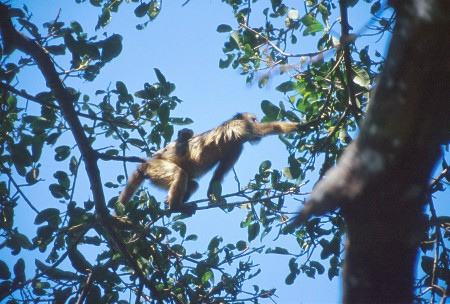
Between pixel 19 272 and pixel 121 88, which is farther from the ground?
pixel 121 88

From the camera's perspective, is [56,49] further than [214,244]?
No

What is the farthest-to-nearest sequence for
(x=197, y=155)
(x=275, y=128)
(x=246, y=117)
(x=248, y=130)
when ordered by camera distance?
(x=246, y=117) < (x=248, y=130) < (x=197, y=155) < (x=275, y=128)

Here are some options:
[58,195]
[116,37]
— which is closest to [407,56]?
[116,37]

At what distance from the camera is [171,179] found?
232 inches

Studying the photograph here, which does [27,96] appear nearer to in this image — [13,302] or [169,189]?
[13,302]

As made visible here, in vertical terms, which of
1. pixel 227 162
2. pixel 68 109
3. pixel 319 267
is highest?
pixel 227 162

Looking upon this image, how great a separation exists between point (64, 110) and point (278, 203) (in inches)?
96.1

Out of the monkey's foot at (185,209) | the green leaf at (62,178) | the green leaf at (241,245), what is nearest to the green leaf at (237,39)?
the monkey's foot at (185,209)

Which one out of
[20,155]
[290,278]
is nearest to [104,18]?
[20,155]

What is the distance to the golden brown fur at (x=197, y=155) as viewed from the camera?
5.91m

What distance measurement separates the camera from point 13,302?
133 inches

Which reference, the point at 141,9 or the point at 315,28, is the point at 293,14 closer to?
the point at 315,28

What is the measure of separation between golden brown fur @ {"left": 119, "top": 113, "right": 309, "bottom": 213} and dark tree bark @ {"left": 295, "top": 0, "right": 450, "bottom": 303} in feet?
14.9

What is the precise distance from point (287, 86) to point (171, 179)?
260cm
